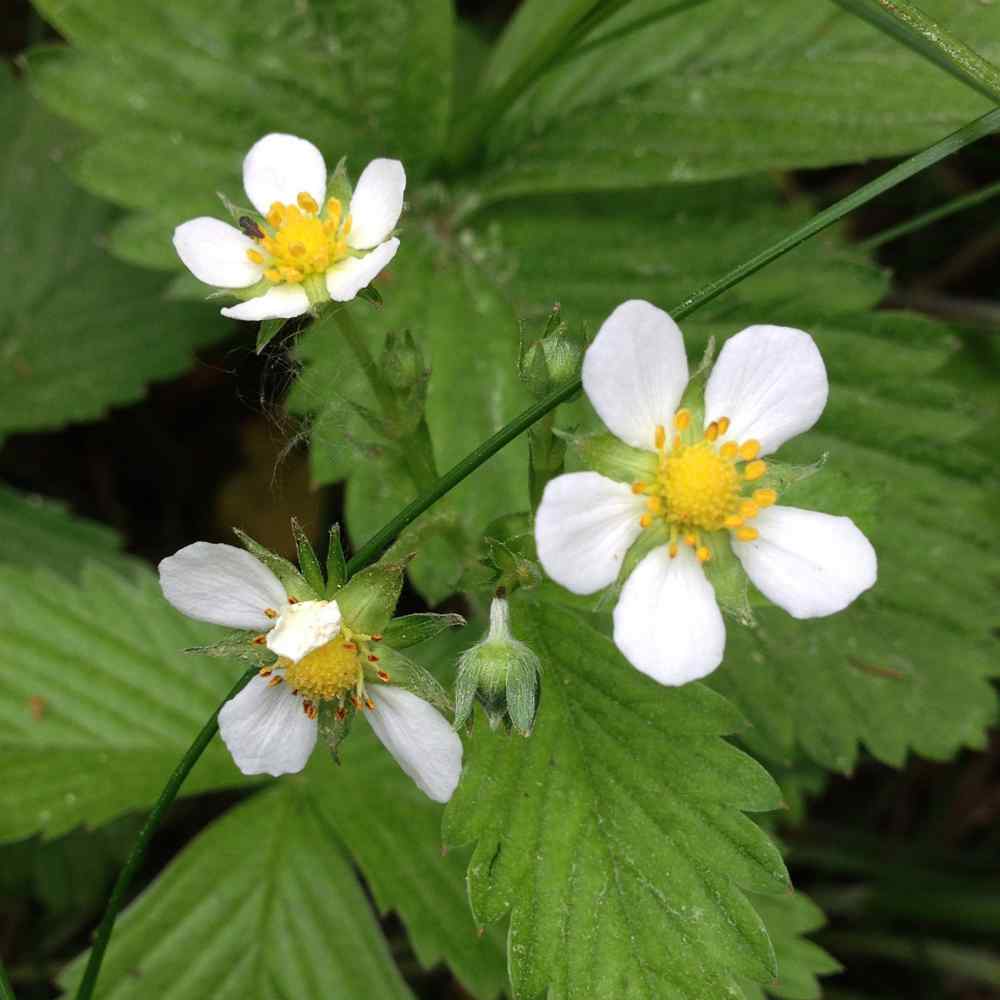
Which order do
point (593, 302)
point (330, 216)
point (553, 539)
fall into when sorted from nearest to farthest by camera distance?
1. point (553, 539)
2. point (330, 216)
3. point (593, 302)

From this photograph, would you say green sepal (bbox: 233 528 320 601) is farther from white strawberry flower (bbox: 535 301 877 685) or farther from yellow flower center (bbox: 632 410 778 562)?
yellow flower center (bbox: 632 410 778 562)

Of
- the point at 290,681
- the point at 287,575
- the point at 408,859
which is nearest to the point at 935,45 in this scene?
the point at 287,575

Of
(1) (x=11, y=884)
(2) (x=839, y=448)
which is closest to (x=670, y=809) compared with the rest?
(2) (x=839, y=448)

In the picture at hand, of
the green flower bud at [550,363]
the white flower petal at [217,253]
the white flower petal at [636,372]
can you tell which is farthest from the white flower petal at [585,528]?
the white flower petal at [217,253]

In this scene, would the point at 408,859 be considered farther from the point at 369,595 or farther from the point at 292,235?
the point at 292,235

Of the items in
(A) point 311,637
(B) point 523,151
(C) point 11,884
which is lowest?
(C) point 11,884

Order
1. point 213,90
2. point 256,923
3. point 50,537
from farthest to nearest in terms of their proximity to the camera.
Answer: point 50,537, point 213,90, point 256,923

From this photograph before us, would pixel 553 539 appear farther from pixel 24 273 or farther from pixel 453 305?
pixel 24 273
